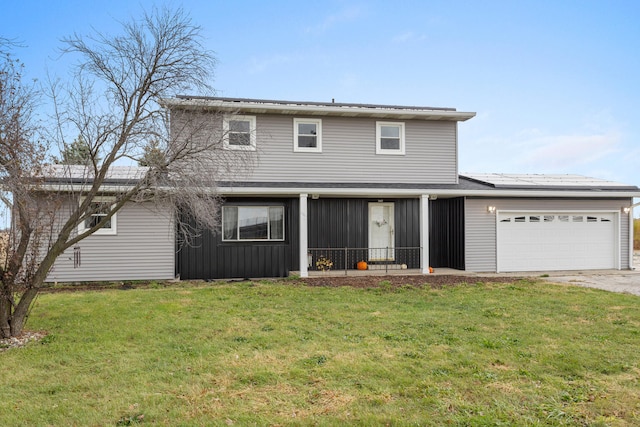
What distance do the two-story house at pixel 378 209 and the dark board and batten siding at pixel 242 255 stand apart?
0.03m

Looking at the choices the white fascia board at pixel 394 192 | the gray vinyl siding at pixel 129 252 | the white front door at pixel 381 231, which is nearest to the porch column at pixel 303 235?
the white fascia board at pixel 394 192

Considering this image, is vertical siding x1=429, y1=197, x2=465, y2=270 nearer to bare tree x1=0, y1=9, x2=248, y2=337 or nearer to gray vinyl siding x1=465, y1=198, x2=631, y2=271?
gray vinyl siding x1=465, y1=198, x2=631, y2=271

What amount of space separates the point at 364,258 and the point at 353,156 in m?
3.43

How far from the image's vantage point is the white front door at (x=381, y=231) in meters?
13.4

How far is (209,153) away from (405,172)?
7.59m

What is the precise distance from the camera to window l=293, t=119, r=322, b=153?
40.7 ft

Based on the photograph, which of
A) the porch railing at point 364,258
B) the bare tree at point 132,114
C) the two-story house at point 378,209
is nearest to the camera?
the bare tree at point 132,114

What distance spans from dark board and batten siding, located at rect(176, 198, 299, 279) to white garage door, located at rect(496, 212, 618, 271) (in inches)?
268

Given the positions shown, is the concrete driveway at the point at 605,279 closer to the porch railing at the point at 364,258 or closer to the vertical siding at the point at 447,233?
the vertical siding at the point at 447,233

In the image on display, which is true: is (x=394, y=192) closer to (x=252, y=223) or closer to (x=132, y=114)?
(x=252, y=223)

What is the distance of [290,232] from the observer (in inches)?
488

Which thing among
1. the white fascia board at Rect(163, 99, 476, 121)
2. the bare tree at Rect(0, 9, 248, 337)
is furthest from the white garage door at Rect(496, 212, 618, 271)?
the bare tree at Rect(0, 9, 248, 337)

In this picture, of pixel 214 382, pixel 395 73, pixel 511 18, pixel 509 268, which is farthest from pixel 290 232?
pixel 511 18

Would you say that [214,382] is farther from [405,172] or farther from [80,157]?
[405,172]
